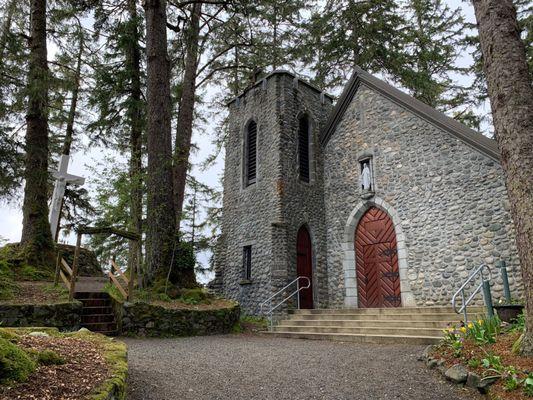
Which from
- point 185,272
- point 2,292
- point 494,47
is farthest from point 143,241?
point 494,47

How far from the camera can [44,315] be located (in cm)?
681

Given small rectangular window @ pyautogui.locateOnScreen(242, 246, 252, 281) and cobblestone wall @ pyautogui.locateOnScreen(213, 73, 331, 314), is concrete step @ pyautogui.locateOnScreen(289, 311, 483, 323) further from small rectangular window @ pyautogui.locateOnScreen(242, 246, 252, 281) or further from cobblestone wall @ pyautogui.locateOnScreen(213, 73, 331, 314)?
small rectangular window @ pyautogui.locateOnScreen(242, 246, 252, 281)

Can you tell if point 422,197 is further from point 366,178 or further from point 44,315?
point 44,315

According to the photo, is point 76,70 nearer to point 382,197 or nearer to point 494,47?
point 382,197

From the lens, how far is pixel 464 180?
930 cm

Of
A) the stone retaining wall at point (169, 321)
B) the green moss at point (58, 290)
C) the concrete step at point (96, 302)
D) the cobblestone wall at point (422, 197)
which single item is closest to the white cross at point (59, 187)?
the green moss at point (58, 290)

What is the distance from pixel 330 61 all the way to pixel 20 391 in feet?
54.4

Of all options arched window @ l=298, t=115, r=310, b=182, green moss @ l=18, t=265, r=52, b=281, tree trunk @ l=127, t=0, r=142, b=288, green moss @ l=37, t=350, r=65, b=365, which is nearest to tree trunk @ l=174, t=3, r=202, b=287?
tree trunk @ l=127, t=0, r=142, b=288

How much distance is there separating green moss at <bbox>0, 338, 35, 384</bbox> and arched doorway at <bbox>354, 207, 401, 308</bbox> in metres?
9.41

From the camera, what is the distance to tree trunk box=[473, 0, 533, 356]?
13.4 feet

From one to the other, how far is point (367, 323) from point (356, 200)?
4.31 metres

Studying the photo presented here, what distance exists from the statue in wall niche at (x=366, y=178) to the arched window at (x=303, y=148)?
1.94 m

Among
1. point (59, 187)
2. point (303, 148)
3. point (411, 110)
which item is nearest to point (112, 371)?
point (59, 187)

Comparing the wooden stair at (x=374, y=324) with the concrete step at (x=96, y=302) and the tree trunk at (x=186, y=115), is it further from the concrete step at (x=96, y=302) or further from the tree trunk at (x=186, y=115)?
the tree trunk at (x=186, y=115)
